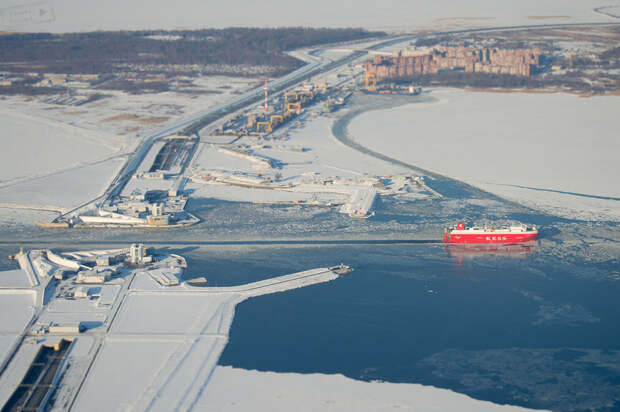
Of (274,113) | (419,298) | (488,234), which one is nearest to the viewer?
(419,298)

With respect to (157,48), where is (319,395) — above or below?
below

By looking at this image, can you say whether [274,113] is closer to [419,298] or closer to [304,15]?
[419,298]

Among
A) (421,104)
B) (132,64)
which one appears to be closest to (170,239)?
(421,104)

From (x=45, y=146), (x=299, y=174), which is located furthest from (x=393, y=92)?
(x=45, y=146)

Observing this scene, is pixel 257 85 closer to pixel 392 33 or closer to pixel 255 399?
pixel 392 33

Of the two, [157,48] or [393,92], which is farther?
[157,48]

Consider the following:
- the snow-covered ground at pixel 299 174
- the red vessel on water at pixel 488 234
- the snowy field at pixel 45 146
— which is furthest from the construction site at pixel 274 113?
the red vessel on water at pixel 488 234

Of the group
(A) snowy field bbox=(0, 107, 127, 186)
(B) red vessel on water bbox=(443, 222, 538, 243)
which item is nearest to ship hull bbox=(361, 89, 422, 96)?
(A) snowy field bbox=(0, 107, 127, 186)

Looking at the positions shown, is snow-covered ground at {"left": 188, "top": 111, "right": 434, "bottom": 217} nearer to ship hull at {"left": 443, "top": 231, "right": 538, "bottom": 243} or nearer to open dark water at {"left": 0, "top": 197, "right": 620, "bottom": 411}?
open dark water at {"left": 0, "top": 197, "right": 620, "bottom": 411}
